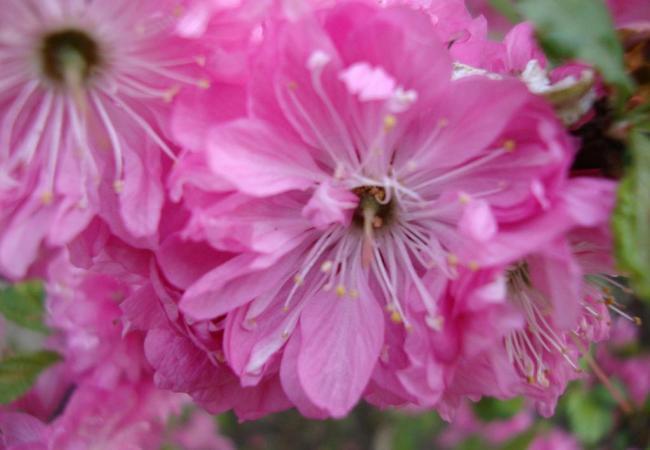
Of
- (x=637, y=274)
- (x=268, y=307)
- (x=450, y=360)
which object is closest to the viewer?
(x=637, y=274)

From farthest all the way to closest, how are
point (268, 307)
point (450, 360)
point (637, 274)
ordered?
point (268, 307) < point (450, 360) < point (637, 274)

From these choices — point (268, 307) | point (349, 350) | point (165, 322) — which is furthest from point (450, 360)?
point (165, 322)

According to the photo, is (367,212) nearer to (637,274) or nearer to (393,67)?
(393,67)

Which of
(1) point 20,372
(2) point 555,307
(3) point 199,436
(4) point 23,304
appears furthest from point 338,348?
(3) point 199,436

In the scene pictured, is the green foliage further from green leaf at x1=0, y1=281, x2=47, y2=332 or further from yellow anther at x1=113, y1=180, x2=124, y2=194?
yellow anther at x1=113, y1=180, x2=124, y2=194

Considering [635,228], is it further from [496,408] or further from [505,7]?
[496,408]

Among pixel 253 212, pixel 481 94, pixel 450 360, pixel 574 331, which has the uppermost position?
pixel 481 94

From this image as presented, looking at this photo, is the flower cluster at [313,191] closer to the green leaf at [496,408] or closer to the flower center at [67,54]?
the flower center at [67,54]

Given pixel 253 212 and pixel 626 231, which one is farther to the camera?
pixel 253 212
